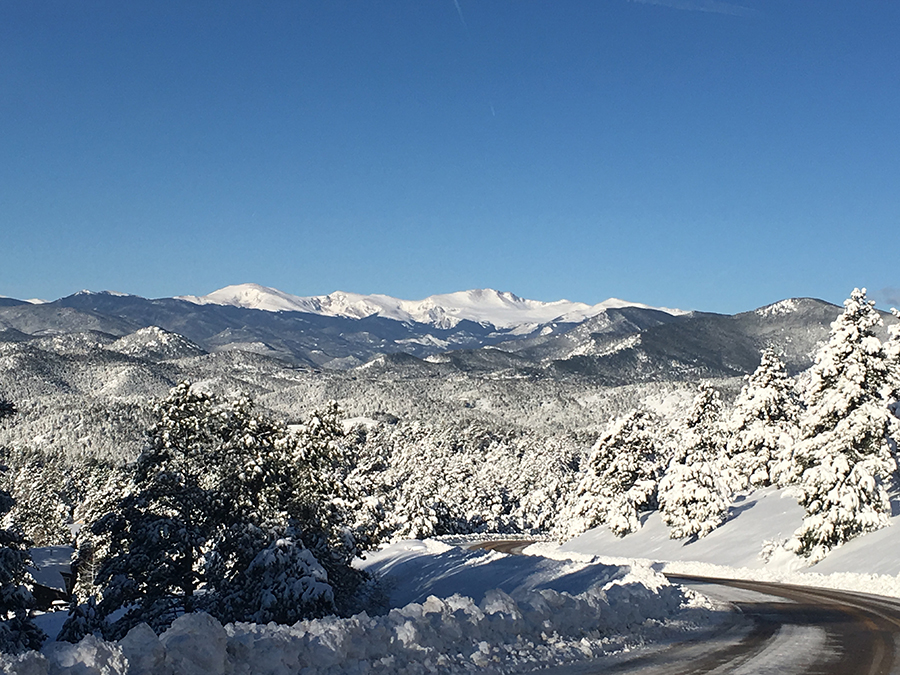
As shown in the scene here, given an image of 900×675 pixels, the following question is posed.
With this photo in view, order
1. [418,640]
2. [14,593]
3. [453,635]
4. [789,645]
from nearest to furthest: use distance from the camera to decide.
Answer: [418,640] < [453,635] < [789,645] < [14,593]

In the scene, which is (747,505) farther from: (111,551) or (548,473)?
(548,473)

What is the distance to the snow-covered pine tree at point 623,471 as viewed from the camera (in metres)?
55.9

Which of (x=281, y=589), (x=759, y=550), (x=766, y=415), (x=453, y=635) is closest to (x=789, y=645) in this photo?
(x=453, y=635)

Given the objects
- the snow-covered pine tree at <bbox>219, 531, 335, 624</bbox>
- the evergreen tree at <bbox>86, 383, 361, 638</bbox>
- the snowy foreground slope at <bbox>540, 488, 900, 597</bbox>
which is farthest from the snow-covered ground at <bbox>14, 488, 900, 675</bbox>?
the evergreen tree at <bbox>86, 383, 361, 638</bbox>

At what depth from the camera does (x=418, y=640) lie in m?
10.9

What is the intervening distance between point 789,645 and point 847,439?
19452 millimetres

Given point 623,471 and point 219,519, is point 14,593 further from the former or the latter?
point 623,471

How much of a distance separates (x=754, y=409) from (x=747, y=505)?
23.6 feet

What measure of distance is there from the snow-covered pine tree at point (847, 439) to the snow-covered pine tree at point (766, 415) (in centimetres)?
1909

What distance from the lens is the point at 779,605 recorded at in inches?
760

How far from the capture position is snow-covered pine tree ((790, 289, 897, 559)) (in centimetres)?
2883

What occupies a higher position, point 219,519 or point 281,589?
point 219,519

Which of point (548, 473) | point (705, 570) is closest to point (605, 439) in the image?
point (705, 570)

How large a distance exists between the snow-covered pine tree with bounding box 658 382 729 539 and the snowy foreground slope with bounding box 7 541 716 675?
2819 cm
